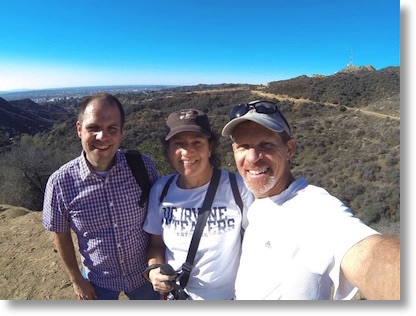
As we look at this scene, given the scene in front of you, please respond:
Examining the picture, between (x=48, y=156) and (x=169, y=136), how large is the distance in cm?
1259

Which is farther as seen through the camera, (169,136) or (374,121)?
(374,121)

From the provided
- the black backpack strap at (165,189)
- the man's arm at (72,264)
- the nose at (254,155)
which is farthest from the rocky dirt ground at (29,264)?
the nose at (254,155)

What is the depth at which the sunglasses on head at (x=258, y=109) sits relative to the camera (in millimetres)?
1376

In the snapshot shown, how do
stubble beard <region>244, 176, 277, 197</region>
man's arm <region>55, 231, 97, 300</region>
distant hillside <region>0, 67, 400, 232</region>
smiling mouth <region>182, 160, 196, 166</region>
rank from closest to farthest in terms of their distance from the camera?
stubble beard <region>244, 176, 277, 197</region> < smiling mouth <region>182, 160, 196, 166</region> < man's arm <region>55, 231, 97, 300</region> < distant hillside <region>0, 67, 400, 232</region>

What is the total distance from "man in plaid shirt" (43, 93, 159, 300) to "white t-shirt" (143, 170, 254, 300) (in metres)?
0.25

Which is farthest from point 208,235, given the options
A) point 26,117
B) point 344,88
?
point 344,88

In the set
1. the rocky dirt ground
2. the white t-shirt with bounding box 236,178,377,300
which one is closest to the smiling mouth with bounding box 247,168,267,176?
the white t-shirt with bounding box 236,178,377,300

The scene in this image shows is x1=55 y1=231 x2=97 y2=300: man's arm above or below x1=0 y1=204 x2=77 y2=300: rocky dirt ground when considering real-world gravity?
above

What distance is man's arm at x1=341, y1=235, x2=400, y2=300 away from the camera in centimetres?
100

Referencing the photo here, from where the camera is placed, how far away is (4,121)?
19.2 meters

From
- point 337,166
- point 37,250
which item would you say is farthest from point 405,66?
point 337,166

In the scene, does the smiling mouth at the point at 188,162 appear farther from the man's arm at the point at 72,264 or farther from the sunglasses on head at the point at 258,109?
the man's arm at the point at 72,264

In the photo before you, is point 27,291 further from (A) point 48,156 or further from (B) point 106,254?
(A) point 48,156

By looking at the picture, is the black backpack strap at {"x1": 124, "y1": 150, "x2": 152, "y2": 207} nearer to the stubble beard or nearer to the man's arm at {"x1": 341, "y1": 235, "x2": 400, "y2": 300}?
the stubble beard
